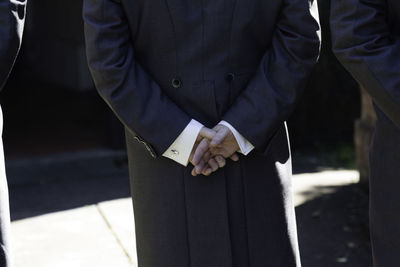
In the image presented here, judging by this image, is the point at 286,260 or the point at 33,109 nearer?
the point at 286,260

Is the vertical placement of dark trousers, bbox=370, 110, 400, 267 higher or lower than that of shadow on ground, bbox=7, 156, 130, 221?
lower

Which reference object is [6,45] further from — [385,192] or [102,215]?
[102,215]

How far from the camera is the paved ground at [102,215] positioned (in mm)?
4129

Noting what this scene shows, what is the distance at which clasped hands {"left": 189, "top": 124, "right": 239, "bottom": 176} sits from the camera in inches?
88.8

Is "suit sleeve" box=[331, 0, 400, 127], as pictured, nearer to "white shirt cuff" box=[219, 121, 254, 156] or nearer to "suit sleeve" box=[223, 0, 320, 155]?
"suit sleeve" box=[223, 0, 320, 155]

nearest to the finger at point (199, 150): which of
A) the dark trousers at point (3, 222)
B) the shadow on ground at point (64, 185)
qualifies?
the dark trousers at point (3, 222)

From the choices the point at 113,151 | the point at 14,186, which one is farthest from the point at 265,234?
the point at 113,151

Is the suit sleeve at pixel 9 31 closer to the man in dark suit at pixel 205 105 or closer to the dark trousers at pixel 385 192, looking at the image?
the man in dark suit at pixel 205 105

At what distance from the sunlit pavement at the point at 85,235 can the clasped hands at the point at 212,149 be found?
6.27 feet

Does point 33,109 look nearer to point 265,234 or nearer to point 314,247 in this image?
point 314,247

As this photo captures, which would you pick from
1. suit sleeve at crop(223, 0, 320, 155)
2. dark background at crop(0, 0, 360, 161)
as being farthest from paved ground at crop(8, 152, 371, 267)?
suit sleeve at crop(223, 0, 320, 155)

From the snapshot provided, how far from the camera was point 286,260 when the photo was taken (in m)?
2.43

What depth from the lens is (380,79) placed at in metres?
2.03

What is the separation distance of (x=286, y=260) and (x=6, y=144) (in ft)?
19.0
